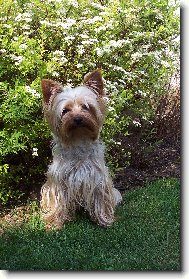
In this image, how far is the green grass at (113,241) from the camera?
12.0ft

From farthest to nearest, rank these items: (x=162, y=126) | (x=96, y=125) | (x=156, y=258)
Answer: (x=162, y=126), (x=96, y=125), (x=156, y=258)

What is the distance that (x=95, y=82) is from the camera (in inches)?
156

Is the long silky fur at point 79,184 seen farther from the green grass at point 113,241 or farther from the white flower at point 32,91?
the white flower at point 32,91

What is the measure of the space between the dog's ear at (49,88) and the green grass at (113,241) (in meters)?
Answer: 0.90

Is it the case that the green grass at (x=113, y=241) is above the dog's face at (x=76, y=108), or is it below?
below

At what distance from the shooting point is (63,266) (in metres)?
3.67

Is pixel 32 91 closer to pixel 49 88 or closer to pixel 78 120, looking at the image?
pixel 49 88

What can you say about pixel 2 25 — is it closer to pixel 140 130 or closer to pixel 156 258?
pixel 140 130

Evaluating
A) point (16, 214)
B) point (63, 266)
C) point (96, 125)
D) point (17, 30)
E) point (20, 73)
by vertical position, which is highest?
point (17, 30)

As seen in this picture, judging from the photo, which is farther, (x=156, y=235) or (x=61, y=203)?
(x=61, y=203)

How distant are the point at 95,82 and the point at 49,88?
32 cm

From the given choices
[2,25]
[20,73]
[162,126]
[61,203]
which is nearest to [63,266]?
[61,203]

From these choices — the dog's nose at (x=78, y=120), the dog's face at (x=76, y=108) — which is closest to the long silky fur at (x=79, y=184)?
the dog's face at (x=76, y=108)

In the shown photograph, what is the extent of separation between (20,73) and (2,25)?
14.9 inches
